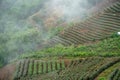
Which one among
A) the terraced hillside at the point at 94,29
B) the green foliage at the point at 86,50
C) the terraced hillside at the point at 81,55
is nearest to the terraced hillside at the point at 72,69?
the terraced hillside at the point at 81,55

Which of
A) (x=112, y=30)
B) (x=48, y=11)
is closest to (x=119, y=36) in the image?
(x=112, y=30)

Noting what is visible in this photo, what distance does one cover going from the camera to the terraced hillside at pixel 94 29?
235ft

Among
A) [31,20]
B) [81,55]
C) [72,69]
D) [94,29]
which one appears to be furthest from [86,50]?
[31,20]

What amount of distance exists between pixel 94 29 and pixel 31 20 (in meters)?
26.4

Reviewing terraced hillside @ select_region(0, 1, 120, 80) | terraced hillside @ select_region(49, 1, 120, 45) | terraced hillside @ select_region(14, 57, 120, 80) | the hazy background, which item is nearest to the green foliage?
terraced hillside @ select_region(0, 1, 120, 80)

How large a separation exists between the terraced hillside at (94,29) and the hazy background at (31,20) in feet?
11.4

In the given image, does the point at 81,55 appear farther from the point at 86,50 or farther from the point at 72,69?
the point at 72,69

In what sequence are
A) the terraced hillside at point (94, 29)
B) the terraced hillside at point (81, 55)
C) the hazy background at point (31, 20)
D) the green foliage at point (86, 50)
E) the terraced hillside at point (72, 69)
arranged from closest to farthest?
the terraced hillside at point (72, 69) → the terraced hillside at point (81, 55) → the green foliage at point (86, 50) → the terraced hillside at point (94, 29) → the hazy background at point (31, 20)

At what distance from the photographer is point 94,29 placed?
74.4 m

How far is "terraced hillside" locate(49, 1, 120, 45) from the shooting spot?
7151 centimetres

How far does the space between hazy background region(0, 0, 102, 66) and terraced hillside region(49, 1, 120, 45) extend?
3.47 meters

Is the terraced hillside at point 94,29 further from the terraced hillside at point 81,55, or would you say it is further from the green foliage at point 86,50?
the green foliage at point 86,50

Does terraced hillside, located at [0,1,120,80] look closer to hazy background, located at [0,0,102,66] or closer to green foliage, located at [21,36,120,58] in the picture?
green foliage, located at [21,36,120,58]

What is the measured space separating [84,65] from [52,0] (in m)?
43.2
